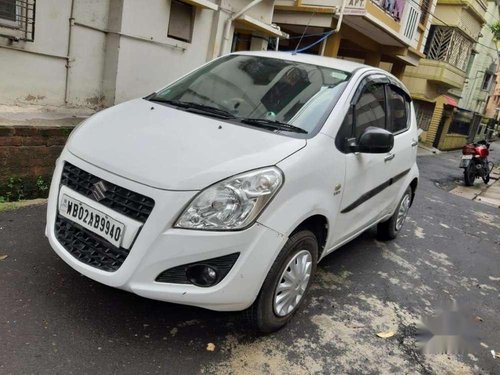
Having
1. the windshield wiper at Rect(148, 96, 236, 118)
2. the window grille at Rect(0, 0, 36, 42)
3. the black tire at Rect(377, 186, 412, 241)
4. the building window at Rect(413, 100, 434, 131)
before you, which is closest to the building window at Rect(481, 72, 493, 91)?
the building window at Rect(413, 100, 434, 131)

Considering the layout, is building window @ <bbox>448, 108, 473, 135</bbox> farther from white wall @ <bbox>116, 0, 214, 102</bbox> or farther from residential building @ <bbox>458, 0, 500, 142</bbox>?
white wall @ <bbox>116, 0, 214, 102</bbox>

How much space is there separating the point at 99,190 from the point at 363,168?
1.92 metres

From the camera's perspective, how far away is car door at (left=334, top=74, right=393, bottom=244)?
3.15 metres

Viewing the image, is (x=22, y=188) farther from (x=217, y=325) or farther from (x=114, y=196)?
(x=217, y=325)

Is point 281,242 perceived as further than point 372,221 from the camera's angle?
No

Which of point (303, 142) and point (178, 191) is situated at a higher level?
point (303, 142)

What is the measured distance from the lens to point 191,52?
732 centimetres

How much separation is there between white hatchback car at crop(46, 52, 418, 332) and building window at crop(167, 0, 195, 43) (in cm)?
368

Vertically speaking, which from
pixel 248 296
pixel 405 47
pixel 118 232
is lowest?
pixel 248 296

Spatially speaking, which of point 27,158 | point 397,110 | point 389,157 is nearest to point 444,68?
point 397,110

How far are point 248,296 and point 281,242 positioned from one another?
35cm

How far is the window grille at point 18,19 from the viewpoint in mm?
4602

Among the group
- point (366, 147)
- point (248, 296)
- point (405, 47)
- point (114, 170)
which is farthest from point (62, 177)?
point (405, 47)

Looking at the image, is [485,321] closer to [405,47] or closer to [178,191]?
[178,191]
